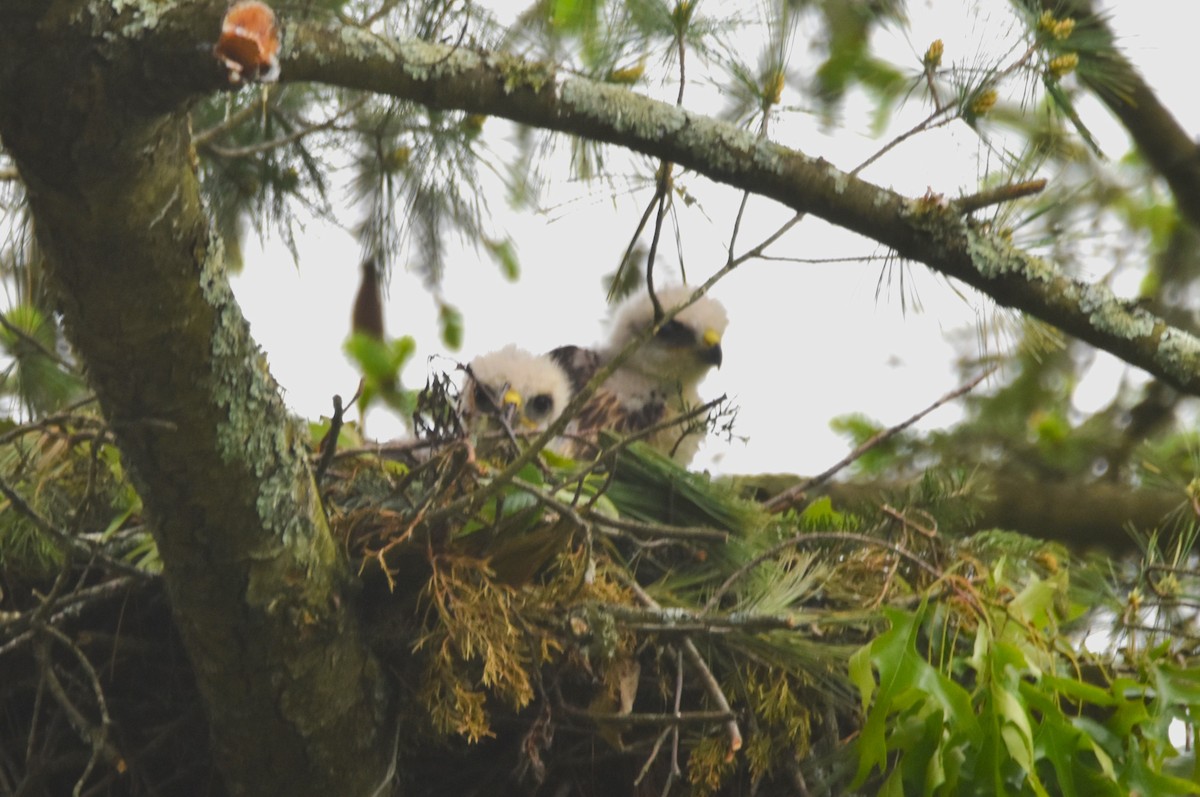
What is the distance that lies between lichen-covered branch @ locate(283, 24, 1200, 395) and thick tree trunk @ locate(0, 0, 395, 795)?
302 mm

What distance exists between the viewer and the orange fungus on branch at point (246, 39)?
1.47 m

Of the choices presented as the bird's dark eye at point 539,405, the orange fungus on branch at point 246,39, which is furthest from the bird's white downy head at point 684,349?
the orange fungus on branch at point 246,39

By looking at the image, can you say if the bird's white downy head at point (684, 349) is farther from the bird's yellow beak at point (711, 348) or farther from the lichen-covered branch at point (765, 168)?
→ the lichen-covered branch at point (765, 168)

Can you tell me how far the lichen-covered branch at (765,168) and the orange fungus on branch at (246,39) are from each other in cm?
27

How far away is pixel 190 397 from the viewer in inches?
69.9

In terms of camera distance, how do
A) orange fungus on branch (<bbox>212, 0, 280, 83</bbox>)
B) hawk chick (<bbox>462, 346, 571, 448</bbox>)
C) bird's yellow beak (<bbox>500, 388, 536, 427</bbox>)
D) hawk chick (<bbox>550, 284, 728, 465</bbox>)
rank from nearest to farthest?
orange fungus on branch (<bbox>212, 0, 280, 83</bbox>) < bird's yellow beak (<bbox>500, 388, 536, 427</bbox>) < hawk chick (<bbox>462, 346, 571, 448</bbox>) < hawk chick (<bbox>550, 284, 728, 465</bbox>)

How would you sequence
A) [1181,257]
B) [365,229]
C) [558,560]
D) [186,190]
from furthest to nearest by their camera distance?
[1181,257], [365,229], [558,560], [186,190]

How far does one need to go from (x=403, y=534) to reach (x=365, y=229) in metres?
1.39

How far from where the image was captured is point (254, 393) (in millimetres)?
1848

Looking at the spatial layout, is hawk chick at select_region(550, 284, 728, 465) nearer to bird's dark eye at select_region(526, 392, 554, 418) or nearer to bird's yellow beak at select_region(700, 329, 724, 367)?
bird's yellow beak at select_region(700, 329, 724, 367)

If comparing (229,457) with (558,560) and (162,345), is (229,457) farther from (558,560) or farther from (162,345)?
(558,560)

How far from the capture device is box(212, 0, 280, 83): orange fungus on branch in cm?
147

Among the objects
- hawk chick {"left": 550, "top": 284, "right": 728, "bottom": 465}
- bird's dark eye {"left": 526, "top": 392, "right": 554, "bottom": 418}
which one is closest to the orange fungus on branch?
bird's dark eye {"left": 526, "top": 392, "right": 554, "bottom": 418}

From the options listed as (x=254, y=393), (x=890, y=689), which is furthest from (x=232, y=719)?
(x=890, y=689)
